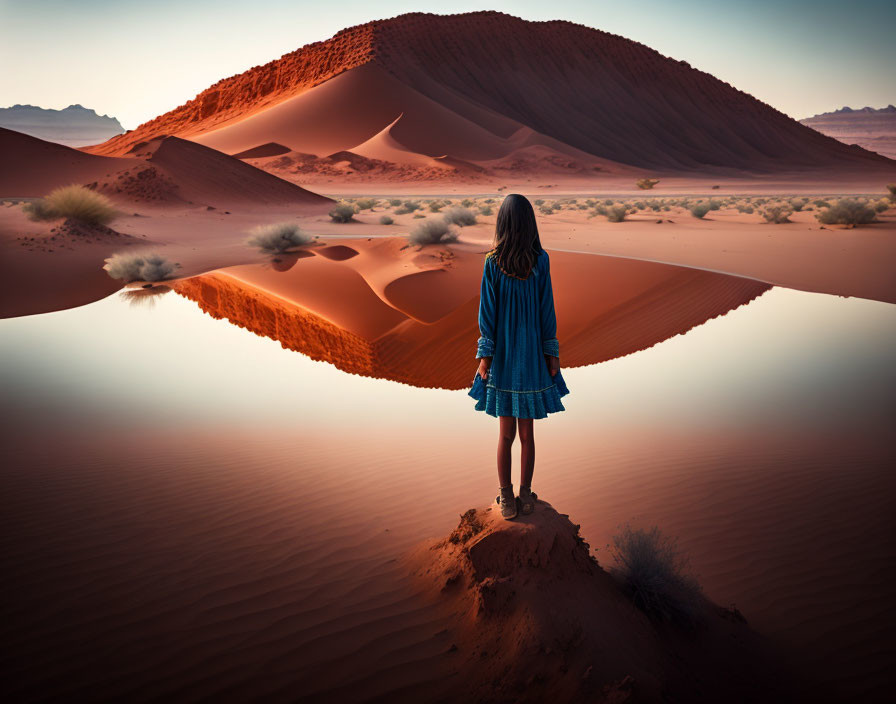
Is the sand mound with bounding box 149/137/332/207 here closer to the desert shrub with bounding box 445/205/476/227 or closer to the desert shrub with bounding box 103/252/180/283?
the desert shrub with bounding box 445/205/476/227

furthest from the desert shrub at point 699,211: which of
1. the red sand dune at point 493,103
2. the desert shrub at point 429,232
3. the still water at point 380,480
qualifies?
the red sand dune at point 493,103

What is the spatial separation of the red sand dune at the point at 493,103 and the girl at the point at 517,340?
68015mm

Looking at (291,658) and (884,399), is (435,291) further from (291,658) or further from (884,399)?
(291,658)

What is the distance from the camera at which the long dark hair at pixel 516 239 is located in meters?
3.54

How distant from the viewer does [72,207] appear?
2047 centimetres

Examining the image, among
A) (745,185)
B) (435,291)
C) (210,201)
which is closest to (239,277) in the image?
(435,291)

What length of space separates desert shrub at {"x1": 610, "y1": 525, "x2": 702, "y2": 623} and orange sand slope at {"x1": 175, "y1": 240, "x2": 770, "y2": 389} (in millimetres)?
4274

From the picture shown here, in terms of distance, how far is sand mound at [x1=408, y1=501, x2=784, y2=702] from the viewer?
307cm

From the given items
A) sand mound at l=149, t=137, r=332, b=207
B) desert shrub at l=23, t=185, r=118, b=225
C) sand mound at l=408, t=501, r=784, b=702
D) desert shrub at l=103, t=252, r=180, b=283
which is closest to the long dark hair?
sand mound at l=408, t=501, r=784, b=702

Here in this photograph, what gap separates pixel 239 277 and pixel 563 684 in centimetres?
1437

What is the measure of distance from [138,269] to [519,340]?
14488mm

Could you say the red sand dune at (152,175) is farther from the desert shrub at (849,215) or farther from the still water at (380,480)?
the still water at (380,480)

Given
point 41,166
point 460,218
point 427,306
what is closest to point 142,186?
point 41,166

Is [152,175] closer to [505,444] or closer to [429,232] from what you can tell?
[429,232]
